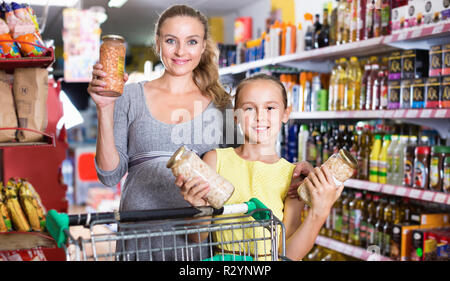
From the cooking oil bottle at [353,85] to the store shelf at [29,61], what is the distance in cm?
205

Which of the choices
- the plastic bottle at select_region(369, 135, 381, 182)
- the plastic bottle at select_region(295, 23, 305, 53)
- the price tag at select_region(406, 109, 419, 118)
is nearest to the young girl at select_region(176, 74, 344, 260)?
the price tag at select_region(406, 109, 419, 118)

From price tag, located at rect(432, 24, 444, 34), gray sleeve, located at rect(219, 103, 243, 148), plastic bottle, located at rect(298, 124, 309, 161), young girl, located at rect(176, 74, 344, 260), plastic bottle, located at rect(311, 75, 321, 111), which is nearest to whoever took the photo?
young girl, located at rect(176, 74, 344, 260)

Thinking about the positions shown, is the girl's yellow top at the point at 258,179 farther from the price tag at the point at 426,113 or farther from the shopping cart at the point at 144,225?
the price tag at the point at 426,113

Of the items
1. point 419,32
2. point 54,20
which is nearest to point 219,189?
point 419,32

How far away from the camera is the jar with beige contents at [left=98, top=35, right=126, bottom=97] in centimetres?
134

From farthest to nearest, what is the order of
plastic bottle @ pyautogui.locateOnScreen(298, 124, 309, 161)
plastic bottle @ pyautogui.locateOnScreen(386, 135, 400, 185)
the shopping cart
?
plastic bottle @ pyautogui.locateOnScreen(298, 124, 309, 161) → plastic bottle @ pyautogui.locateOnScreen(386, 135, 400, 185) → the shopping cart

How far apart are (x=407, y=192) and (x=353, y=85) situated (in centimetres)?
92

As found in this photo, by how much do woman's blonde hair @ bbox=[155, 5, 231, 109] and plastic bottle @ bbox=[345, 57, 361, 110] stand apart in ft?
5.52

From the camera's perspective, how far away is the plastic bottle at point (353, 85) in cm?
328

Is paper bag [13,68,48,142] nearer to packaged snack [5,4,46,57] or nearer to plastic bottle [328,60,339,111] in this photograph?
packaged snack [5,4,46,57]

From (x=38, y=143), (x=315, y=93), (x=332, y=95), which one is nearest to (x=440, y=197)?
(x=332, y=95)

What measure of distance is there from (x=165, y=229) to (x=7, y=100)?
1442 millimetres

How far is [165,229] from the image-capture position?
1112mm

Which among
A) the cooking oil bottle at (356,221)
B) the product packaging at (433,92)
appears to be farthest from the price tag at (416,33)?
the cooking oil bottle at (356,221)
